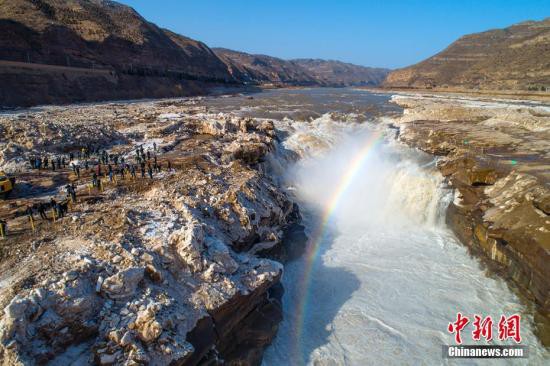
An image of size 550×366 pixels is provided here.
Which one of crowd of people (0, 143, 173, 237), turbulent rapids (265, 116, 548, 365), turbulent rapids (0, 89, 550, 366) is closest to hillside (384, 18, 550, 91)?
turbulent rapids (265, 116, 548, 365)

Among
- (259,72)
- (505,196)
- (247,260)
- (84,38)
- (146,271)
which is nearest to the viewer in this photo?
(146,271)

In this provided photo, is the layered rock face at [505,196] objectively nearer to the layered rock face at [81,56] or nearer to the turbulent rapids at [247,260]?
the turbulent rapids at [247,260]

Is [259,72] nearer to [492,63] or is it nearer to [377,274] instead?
[492,63]

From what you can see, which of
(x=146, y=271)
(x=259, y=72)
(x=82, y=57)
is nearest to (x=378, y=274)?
(x=146, y=271)

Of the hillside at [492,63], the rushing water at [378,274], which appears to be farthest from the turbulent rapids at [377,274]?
the hillside at [492,63]

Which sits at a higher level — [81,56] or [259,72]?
[259,72]

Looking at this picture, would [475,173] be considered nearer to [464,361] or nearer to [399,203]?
[399,203]

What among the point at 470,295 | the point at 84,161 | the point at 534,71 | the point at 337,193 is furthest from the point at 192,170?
the point at 534,71

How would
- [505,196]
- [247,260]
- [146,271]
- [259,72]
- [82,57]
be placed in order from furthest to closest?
[259,72], [82,57], [505,196], [247,260], [146,271]
